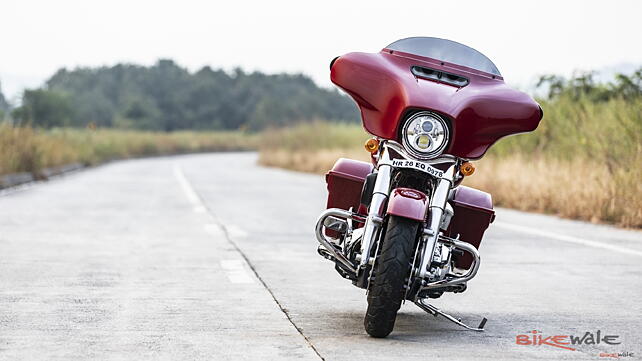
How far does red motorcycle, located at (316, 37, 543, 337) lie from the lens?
6039 mm

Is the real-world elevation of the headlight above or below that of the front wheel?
above

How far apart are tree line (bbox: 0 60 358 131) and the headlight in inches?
3910

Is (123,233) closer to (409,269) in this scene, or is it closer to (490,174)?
(409,269)

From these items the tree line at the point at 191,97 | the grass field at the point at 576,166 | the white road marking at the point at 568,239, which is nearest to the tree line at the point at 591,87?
the grass field at the point at 576,166

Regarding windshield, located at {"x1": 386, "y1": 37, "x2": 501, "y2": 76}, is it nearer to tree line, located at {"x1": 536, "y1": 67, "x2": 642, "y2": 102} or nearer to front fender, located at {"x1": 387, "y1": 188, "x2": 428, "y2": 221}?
front fender, located at {"x1": 387, "y1": 188, "x2": 428, "y2": 221}

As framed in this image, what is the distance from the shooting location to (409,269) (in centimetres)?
609

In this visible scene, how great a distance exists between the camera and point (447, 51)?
6.68 meters

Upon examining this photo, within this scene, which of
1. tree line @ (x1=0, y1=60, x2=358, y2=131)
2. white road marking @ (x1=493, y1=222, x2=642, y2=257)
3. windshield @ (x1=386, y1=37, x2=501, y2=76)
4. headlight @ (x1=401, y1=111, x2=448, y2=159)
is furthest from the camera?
tree line @ (x1=0, y1=60, x2=358, y2=131)

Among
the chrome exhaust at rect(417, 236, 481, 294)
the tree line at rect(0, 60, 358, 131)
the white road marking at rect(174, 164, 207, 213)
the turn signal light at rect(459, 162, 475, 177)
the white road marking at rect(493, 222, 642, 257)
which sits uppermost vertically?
the turn signal light at rect(459, 162, 475, 177)

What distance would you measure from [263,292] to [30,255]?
10.4 ft

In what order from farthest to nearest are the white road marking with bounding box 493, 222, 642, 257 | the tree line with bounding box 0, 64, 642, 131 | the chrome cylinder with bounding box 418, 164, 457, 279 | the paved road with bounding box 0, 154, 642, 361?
1. the tree line with bounding box 0, 64, 642, 131
2. the white road marking with bounding box 493, 222, 642, 257
3. the chrome cylinder with bounding box 418, 164, 457, 279
4. the paved road with bounding box 0, 154, 642, 361

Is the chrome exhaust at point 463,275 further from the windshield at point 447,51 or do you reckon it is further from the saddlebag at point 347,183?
the windshield at point 447,51

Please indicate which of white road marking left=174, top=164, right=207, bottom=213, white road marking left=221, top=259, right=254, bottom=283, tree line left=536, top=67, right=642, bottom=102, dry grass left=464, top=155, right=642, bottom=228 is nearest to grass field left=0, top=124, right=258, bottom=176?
white road marking left=174, top=164, right=207, bottom=213

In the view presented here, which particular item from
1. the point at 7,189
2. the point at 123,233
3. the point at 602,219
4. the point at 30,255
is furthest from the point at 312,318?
the point at 7,189
